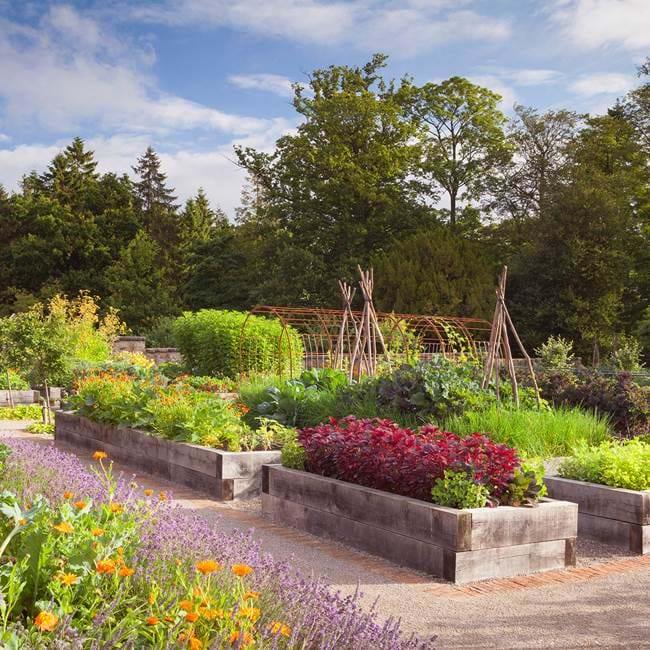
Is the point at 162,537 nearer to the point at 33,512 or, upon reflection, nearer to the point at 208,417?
the point at 33,512

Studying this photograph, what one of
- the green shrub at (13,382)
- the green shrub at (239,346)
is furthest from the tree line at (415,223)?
the green shrub at (13,382)

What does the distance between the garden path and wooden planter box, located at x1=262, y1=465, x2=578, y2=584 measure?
0.26ft

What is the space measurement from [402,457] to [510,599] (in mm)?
1179

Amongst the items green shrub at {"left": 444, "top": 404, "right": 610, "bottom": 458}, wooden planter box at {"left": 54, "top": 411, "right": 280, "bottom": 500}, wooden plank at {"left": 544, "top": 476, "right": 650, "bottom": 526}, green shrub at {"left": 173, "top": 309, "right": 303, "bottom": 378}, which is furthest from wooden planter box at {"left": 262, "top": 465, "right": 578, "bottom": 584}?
green shrub at {"left": 173, "top": 309, "right": 303, "bottom": 378}

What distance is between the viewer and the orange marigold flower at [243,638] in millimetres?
2199

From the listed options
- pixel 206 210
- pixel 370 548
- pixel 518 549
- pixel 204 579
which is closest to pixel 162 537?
pixel 204 579

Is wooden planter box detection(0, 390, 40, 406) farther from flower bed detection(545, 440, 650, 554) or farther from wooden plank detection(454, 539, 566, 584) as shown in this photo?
wooden plank detection(454, 539, 566, 584)

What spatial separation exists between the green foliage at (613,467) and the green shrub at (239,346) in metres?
9.22

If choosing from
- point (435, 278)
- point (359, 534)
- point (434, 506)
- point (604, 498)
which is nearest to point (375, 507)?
point (359, 534)

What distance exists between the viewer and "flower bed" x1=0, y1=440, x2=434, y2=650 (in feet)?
7.54

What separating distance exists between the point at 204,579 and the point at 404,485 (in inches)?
87.2

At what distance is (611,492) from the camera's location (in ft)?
16.7

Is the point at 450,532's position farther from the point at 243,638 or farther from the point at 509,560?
the point at 243,638

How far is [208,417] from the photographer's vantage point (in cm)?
726
